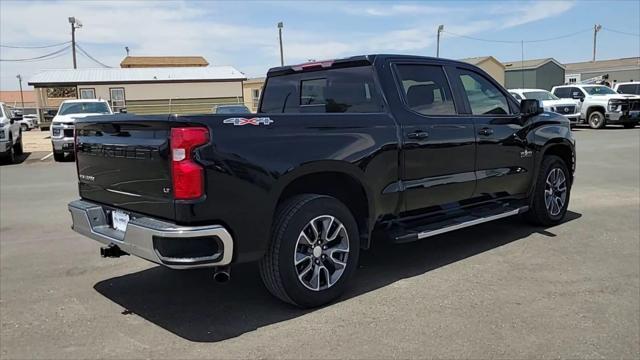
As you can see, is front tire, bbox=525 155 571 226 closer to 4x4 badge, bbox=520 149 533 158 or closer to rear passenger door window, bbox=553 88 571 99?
4x4 badge, bbox=520 149 533 158

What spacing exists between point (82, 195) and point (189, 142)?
5.73 feet

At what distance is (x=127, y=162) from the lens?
3975 millimetres

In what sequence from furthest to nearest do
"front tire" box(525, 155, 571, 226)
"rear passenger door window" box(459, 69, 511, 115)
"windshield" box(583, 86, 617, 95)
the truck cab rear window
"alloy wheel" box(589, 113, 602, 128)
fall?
"windshield" box(583, 86, 617, 95) < "alloy wheel" box(589, 113, 602, 128) < "front tire" box(525, 155, 571, 226) < "rear passenger door window" box(459, 69, 511, 115) < the truck cab rear window

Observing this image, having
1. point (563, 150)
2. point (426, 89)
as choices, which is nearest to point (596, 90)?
point (563, 150)

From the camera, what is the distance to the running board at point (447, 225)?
15.5 feet

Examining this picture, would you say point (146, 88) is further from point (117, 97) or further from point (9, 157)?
point (9, 157)

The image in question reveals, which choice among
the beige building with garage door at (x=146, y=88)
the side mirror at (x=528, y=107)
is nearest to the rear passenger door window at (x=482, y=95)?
the side mirror at (x=528, y=107)

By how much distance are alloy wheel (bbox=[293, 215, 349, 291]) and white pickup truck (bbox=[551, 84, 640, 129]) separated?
2304 cm

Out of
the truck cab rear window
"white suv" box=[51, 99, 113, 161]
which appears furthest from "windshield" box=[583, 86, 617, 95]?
the truck cab rear window

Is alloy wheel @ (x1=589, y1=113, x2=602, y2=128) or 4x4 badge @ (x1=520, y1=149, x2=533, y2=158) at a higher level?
4x4 badge @ (x1=520, y1=149, x2=533, y2=158)

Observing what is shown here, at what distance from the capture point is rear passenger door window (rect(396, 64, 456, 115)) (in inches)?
198

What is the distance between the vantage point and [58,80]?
39.9 meters

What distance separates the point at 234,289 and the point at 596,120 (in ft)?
78.3

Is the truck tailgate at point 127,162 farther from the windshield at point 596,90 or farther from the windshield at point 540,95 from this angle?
the windshield at point 596,90
